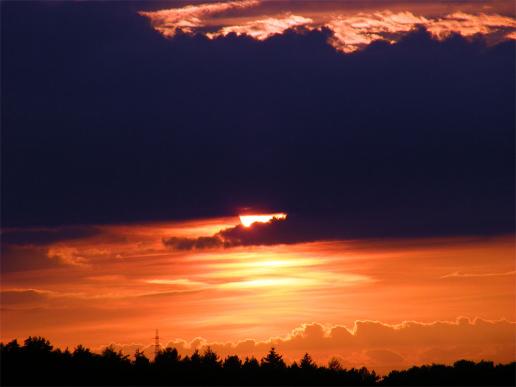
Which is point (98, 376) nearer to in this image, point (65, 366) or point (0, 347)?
point (65, 366)

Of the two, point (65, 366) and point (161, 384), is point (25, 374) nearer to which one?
point (65, 366)

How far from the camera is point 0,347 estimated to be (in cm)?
19900

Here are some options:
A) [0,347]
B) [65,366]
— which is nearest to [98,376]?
[65,366]

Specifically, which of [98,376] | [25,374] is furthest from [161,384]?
[25,374]

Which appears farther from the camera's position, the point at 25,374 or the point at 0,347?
the point at 0,347

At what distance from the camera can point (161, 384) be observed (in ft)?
652

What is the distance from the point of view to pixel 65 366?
194 m

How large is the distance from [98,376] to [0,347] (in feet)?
64.9

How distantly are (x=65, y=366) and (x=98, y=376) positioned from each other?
252 inches

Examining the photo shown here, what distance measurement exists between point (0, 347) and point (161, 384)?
28912mm

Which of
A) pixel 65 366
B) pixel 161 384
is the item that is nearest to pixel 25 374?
pixel 65 366

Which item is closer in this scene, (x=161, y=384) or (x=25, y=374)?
(x=25, y=374)

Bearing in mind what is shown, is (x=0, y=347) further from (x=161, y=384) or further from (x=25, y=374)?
(x=161, y=384)

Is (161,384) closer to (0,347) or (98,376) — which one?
(98,376)
